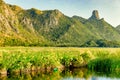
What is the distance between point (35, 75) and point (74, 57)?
12.1 m

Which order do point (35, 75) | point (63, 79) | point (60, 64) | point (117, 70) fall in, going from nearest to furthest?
point (63, 79)
point (35, 75)
point (117, 70)
point (60, 64)

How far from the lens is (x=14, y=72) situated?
37.8m

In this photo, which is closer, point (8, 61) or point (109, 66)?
point (8, 61)

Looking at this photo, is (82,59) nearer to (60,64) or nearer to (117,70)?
(60,64)

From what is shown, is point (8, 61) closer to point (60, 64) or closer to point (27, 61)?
point (27, 61)

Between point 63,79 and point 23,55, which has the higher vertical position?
point 23,55

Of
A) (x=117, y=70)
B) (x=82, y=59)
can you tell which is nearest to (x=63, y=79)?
(x=117, y=70)

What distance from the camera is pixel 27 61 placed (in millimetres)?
39625

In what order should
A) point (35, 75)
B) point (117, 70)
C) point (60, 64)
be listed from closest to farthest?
1. point (35, 75)
2. point (117, 70)
3. point (60, 64)

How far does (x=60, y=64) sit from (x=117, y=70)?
27.9 ft

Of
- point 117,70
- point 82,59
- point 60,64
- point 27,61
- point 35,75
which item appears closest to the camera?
point 35,75

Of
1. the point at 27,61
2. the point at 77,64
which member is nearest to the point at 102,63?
the point at 77,64

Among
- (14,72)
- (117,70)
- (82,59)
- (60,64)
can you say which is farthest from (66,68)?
(14,72)

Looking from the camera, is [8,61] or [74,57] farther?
[74,57]
